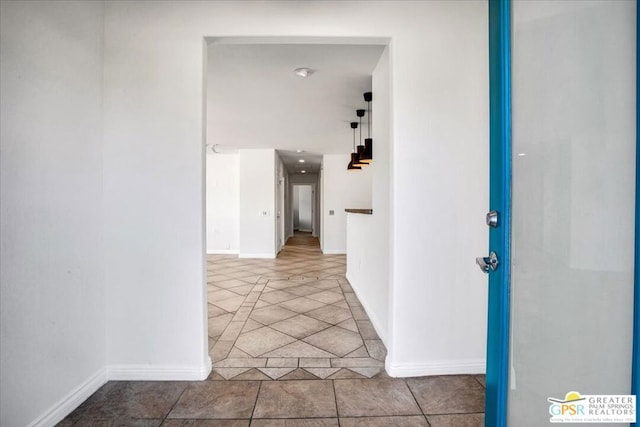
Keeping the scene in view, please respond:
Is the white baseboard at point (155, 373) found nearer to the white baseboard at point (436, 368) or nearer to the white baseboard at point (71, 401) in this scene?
the white baseboard at point (71, 401)

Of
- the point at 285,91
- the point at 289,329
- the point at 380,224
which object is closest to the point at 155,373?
the point at 289,329

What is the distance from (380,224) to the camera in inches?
97.8

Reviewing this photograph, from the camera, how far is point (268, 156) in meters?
6.75

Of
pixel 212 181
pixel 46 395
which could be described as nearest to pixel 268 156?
pixel 212 181

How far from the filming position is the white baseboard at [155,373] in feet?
5.93

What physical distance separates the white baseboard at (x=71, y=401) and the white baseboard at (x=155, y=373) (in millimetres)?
71

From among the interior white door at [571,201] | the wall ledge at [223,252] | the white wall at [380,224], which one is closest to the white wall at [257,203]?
the wall ledge at [223,252]

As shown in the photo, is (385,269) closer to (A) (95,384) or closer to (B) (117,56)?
(A) (95,384)

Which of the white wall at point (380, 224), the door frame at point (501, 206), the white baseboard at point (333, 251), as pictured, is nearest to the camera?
the door frame at point (501, 206)

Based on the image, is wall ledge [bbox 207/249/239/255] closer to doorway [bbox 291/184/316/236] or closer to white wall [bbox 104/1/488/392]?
white wall [bbox 104/1/488/392]

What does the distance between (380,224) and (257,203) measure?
15.6 ft

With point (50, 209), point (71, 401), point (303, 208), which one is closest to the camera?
point (50, 209)

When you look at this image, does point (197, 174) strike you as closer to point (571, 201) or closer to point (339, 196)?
point (571, 201)

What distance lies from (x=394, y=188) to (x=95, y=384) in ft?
6.95
